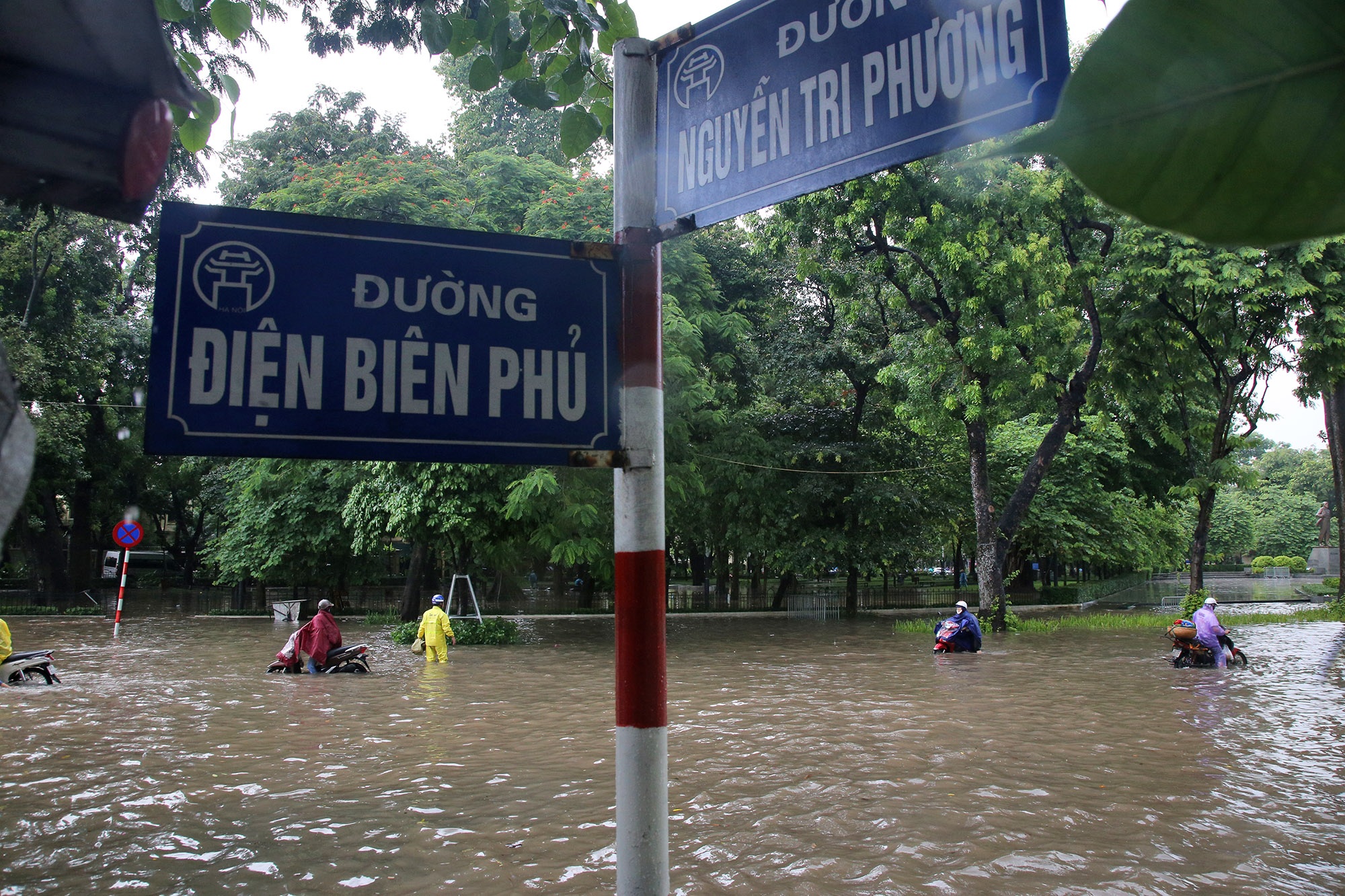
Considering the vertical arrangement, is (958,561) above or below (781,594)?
above

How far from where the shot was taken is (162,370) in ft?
5.28

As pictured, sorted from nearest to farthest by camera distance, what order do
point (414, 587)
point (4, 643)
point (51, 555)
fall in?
point (4, 643) → point (414, 587) → point (51, 555)

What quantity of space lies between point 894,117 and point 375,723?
9211mm

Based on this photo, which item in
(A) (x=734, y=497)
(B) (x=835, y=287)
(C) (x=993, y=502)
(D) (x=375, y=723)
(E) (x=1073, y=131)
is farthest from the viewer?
(C) (x=993, y=502)

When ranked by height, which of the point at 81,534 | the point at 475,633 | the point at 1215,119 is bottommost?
the point at 475,633

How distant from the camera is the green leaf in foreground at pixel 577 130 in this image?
2504 millimetres

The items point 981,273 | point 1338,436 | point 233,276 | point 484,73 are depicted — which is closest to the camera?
point 233,276

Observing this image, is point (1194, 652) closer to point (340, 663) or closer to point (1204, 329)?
point (1204, 329)

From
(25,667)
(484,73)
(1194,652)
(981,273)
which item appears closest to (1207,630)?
(1194,652)

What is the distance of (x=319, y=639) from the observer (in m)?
13.2

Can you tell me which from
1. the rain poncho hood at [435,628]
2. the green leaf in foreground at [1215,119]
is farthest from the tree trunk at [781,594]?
the green leaf in foreground at [1215,119]

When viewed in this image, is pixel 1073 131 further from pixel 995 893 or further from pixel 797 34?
pixel 995 893

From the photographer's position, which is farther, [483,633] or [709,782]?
[483,633]

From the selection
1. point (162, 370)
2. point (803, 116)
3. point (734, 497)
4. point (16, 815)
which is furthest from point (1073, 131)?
point (734, 497)
